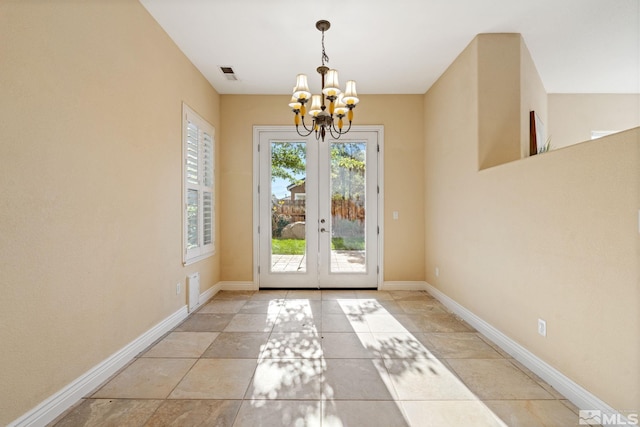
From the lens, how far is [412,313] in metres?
3.30

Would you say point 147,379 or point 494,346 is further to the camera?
point 494,346

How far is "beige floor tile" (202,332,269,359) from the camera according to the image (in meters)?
2.35

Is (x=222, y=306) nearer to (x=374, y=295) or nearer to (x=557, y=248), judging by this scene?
(x=374, y=295)

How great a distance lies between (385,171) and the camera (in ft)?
13.9

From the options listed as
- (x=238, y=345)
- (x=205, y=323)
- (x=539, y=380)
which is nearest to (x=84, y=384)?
(x=238, y=345)

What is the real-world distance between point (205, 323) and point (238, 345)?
2.30ft

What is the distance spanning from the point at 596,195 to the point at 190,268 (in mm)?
3597

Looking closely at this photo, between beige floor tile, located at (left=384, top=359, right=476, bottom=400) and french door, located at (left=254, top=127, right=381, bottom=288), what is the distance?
2078 mm

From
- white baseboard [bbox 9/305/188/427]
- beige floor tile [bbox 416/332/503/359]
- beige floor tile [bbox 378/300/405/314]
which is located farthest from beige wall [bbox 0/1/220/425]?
beige floor tile [bbox 416/332/503/359]

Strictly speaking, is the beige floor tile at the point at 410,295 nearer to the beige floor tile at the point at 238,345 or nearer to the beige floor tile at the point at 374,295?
the beige floor tile at the point at 374,295

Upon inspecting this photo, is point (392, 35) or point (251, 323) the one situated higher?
point (392, 35)

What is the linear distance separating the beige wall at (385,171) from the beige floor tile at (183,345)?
153cm

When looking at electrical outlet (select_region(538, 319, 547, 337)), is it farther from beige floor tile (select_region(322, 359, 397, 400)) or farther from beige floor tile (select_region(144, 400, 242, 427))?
beige floor tile (select_region(144, 400, 242, 427))

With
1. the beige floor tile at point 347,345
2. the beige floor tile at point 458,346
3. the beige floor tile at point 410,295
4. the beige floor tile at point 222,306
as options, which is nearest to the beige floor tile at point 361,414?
the beige floor tile at point 347,345
